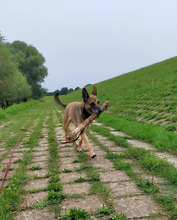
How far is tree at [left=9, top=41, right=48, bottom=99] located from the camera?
46.5 m

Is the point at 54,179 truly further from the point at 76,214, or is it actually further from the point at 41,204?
the point at 76,214

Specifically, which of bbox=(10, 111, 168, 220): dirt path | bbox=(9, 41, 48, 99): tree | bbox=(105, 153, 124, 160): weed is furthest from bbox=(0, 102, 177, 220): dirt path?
bbox=(9, 41, 48, 99): tree

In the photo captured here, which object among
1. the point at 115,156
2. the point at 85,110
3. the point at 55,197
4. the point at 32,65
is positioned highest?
the point at 32,65

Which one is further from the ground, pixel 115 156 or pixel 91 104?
pixel 91 104

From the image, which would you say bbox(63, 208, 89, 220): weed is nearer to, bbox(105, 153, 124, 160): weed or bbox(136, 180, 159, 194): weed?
bbox(136, 180, 159, 194): weed

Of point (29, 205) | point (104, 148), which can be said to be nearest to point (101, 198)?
point (29, 205)

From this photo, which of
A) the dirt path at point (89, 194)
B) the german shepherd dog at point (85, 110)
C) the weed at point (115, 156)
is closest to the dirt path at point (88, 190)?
the dirt path at point (89, 194)

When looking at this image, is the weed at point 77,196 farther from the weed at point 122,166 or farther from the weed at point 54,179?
the weed at point 122,166

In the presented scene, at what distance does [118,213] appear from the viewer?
7.75 feet

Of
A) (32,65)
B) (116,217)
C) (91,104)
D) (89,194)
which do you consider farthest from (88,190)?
(32,65)

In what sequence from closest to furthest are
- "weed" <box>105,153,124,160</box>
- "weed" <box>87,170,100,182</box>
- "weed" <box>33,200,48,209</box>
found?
"weed" <box>33,200,48,209</box> → "weed" <box>87,170,100,182</box> → "weed" <box>105,153,124,160</box>

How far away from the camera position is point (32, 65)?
47.2 meters

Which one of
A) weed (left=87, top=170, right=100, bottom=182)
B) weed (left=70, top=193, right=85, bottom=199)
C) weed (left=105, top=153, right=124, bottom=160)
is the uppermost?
weed (left=70, top=193, right=85, bottom=199)

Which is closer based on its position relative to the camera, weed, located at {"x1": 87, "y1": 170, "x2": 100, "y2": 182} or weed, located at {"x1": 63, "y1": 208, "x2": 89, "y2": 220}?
weed, located at {"x1": 63, "y1": 208, "x2": 89, "y2": 220}
